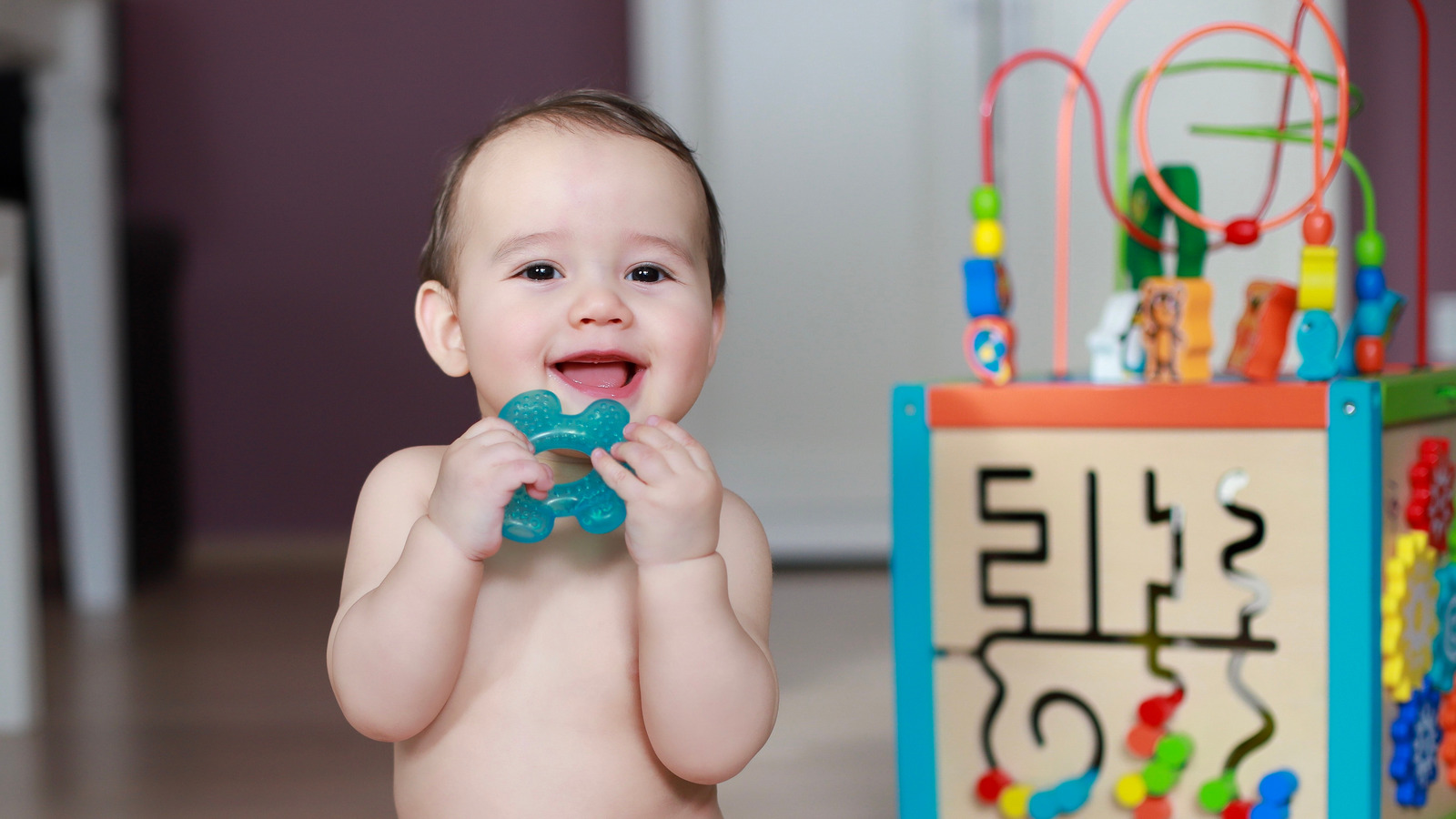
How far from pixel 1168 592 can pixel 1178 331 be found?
168 mm

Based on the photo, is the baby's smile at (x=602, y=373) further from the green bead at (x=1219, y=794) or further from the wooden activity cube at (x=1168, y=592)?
the green bead at (x=1219, y=794)

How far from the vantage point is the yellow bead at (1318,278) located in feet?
2.60

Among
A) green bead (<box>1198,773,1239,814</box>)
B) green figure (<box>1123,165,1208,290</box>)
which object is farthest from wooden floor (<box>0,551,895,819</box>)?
green figure (<box>1123,165,1208,290</box>)

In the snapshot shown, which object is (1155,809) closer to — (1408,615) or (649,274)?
(1408,615)

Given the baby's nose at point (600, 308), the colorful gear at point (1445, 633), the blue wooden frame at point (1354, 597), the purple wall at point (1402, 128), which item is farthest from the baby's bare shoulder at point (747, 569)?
the purple wall at point (1402, 128)

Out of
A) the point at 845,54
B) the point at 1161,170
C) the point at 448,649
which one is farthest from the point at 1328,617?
the point at 845,54

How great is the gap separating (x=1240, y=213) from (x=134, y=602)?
72.3 inches

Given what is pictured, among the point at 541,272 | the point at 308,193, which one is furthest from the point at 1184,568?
the point at 308,193

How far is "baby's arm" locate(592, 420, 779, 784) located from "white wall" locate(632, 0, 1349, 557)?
5.05 ft

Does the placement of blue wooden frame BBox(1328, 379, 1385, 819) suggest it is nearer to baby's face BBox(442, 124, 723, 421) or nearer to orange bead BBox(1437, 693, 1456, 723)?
orange bead BBox(1437, 693, 1456, 723)

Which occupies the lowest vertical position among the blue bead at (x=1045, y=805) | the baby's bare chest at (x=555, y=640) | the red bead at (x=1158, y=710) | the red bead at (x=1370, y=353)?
the blue bead at (x=1045, y=805)

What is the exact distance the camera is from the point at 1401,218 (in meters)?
2.18

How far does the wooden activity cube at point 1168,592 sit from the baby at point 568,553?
21cm

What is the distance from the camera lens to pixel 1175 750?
0.79 m
